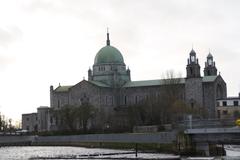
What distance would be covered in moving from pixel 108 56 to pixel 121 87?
1158cm

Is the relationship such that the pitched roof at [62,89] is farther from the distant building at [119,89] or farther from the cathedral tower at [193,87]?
the cathedral tower at [193,87]

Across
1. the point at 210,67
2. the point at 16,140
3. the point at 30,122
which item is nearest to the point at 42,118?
the point at 30,122

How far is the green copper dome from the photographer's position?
165m

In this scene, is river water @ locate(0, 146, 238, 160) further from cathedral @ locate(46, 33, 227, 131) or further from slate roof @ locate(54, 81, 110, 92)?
slate roof @ locate(54, 81, 110, 92)

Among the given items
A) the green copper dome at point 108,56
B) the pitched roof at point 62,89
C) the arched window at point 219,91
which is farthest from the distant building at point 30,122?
the arched window at point 219,91

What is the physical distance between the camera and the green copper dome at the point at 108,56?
16525 cm

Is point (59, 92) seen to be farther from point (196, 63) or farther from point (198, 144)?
point (198, 144)

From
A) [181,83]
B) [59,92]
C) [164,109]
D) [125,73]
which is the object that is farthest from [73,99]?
[164,109]

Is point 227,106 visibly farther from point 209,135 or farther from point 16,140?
point 209,135

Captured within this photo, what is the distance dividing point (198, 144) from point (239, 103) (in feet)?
279

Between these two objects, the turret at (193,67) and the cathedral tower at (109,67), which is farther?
the cathedral tower at (109,67)

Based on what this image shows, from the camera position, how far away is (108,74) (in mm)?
164125

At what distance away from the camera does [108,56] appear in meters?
166

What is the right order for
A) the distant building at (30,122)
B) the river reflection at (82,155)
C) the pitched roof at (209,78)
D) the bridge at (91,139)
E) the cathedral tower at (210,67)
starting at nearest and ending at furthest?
the river reflection at (82,155) → the bridge at (91,139) → the pitched roof at (209,78) → the cathedral tower at (210,67) → the distant building at (30,122)
